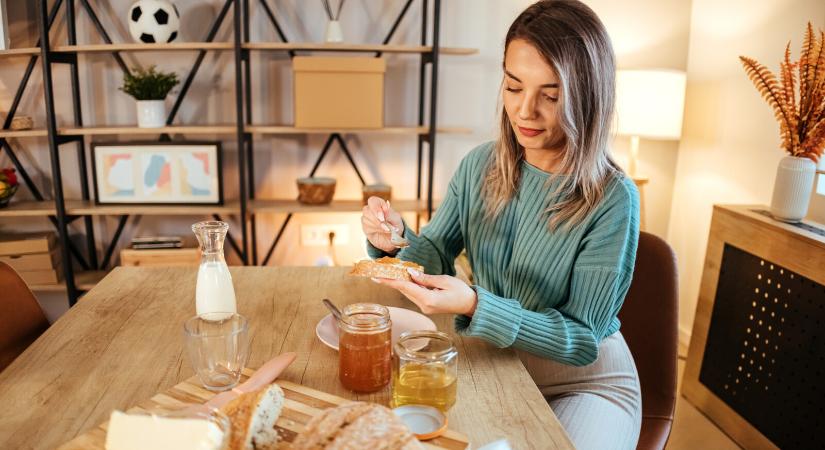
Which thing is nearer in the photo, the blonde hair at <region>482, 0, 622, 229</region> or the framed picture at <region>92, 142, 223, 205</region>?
the blonde hair at <region>482, 0, 622, 229</region>

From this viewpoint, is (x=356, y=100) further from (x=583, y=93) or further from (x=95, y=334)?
(x=95, y=334)

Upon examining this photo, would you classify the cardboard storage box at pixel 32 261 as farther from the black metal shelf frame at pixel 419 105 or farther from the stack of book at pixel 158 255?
the black metal shelf frame at pixel 419 105

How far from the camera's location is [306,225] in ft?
10.4

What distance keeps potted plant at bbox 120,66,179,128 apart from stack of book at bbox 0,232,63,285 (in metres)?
0.75

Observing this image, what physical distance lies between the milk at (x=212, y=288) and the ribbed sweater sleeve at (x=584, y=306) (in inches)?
18.5

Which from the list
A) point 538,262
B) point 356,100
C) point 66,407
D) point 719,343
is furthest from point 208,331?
point 719,343

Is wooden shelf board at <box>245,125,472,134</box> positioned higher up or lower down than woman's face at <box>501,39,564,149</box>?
lower down

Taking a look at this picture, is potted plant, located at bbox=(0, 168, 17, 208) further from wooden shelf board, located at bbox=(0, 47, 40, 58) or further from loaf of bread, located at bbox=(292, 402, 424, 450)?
loaf of bread, located at bbox=(292, 402, 424, 450)

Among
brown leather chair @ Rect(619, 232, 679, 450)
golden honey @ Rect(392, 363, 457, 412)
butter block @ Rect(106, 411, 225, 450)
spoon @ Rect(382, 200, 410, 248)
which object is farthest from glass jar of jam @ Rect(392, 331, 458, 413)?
brown leather chair @ Rect(619, 232, 679, 450)

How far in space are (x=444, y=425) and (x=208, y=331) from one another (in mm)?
412

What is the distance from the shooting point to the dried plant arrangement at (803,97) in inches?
77.5

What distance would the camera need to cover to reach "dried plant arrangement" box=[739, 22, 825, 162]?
1.97 metres

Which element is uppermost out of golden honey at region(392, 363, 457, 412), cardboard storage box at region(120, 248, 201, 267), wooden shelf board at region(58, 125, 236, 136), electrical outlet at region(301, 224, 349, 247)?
wooden shelf board at region(58, 125, 236, 136)

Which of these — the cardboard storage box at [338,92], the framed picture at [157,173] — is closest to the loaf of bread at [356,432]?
the cardboard storage box at [338,92]
